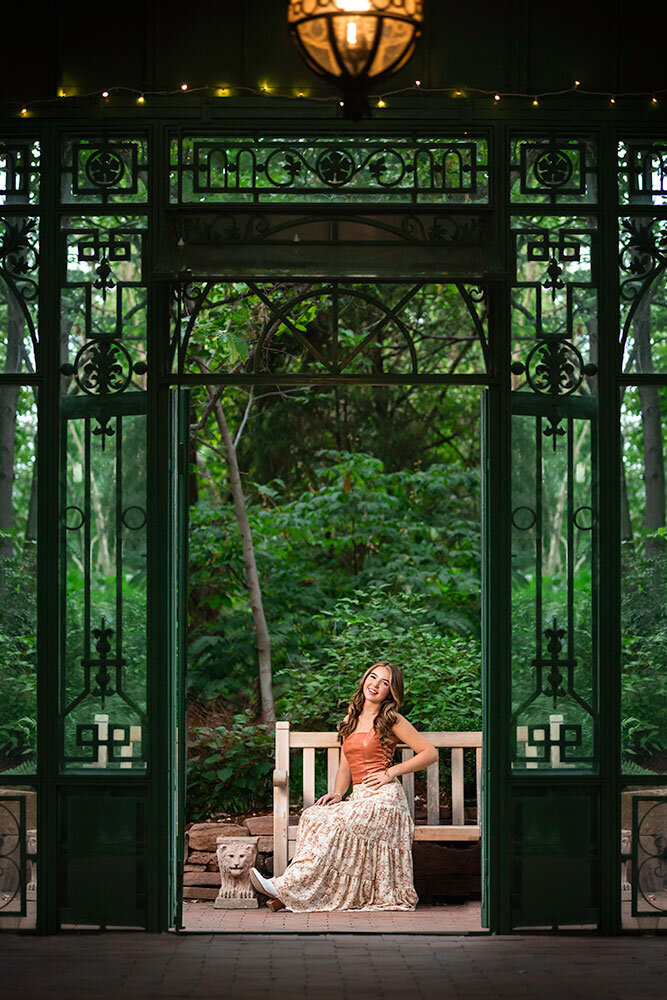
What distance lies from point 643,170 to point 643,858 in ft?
10.6

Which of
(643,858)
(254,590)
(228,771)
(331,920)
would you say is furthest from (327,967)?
(254,590)

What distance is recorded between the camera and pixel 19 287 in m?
6.00

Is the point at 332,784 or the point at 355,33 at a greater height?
the point at 355,33

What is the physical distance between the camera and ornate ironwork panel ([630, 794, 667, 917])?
5879 millimetres

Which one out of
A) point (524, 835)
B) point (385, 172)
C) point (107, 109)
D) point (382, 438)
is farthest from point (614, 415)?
point (382, 438)

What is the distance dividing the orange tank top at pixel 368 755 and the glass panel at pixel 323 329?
83.6 inches

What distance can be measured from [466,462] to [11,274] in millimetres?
6171

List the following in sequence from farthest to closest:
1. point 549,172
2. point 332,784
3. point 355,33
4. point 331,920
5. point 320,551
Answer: point 320,551 < point 332,784 < point 331,920 < point 549,172 < point 355,33

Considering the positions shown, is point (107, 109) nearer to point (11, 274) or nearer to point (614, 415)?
point (11, 274)

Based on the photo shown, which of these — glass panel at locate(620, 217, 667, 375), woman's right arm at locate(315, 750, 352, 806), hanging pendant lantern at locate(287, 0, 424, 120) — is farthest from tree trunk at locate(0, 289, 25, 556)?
glass panel at locate(620, 217, 667, 375)

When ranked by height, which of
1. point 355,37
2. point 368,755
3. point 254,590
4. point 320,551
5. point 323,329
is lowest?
point 368,755

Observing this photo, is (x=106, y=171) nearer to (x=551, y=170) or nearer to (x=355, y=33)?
(x=551, y=170)

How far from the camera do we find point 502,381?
Answer: 598 cm

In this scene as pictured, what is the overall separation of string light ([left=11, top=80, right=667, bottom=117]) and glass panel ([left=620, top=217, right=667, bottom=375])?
592 mm
